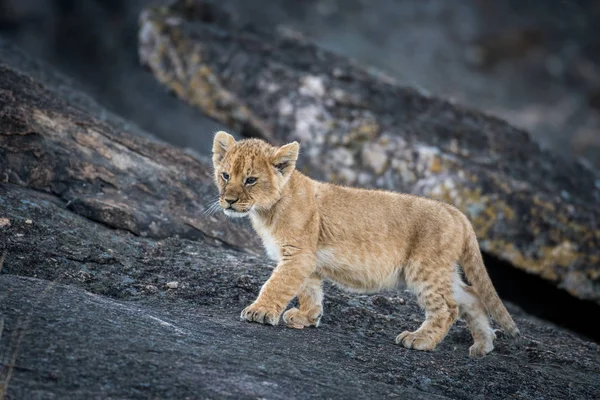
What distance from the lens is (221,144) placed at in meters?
7.52

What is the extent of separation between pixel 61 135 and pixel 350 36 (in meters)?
18.2

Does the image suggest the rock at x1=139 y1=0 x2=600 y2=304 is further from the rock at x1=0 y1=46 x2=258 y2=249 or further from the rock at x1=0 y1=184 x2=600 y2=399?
the rock at x1=0 y1=46 x2=258 y2=249

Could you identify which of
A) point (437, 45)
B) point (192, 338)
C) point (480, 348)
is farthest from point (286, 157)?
point (437, 45)

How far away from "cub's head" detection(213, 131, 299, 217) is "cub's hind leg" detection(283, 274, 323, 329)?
89cm

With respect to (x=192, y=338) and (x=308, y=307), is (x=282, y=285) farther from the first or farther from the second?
(x=192, y=338)

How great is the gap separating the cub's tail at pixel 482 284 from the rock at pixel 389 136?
292 cm

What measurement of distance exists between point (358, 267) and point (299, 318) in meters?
0.78

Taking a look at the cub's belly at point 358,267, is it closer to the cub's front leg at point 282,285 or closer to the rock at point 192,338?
the cub's front leg at point 282,285

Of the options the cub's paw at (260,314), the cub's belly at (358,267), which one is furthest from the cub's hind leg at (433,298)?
the cub's paw at (260,314)

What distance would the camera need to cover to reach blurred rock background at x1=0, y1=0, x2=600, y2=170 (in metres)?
19.2

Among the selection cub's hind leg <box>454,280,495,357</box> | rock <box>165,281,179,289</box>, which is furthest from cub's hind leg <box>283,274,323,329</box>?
→ cub's hind leg <box>454,280,495,357</box>

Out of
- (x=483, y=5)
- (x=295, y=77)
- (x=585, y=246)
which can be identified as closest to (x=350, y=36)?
(x=483, y=5)

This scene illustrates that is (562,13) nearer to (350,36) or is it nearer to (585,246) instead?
(350,36)

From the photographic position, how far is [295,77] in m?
12.6
